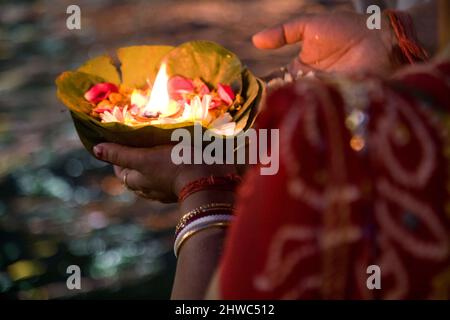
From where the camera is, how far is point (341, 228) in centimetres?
60

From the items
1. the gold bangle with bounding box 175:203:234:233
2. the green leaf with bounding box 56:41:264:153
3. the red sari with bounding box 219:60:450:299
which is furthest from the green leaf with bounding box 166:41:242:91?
the red sari with bounding box 219:60:450:299

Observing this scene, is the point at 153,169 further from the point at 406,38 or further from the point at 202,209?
the point at 406,38

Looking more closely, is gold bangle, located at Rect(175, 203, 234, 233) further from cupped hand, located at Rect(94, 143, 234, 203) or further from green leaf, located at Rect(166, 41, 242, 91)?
green leaf, located at Rect(166, 41, 242, 91)

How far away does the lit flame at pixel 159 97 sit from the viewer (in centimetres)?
139

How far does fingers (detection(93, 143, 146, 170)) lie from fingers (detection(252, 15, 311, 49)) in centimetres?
45

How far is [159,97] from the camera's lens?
140 centimetres

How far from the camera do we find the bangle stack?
994 mm

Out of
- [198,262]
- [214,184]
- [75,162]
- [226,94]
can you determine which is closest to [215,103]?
[226,94]

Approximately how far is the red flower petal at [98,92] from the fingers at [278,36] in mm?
340

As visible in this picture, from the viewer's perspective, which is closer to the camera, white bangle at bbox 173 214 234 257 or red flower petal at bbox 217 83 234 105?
white bangle at bbox 173 214 234 257

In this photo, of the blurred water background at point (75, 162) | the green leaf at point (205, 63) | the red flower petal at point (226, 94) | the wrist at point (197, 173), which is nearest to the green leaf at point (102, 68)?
the green leaf at point (205, 63)

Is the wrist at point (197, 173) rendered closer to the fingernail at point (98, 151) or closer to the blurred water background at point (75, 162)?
the fingernail at point (98, 151)

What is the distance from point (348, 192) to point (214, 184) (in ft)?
1.61
